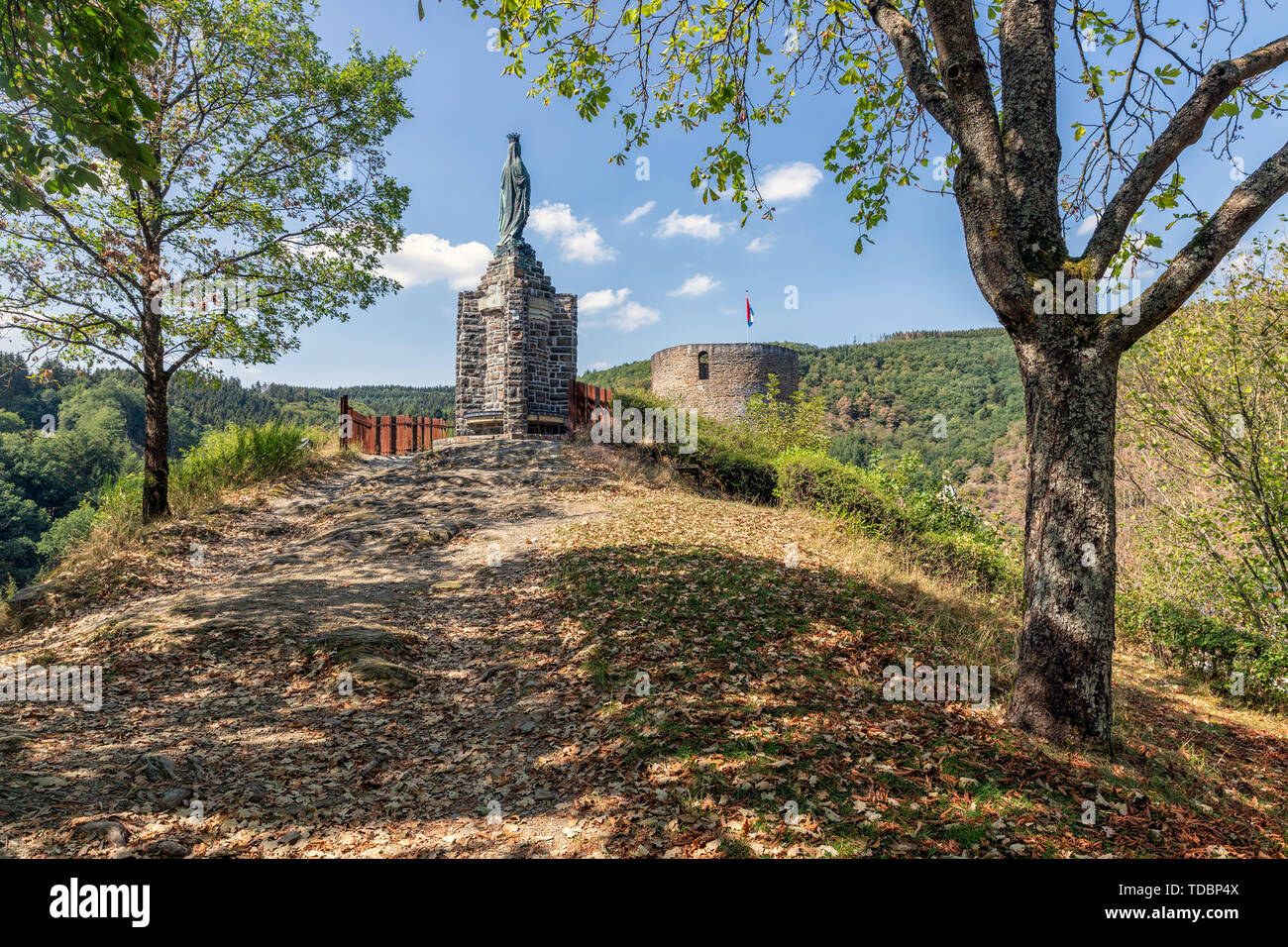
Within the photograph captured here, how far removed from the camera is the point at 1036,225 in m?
4.42

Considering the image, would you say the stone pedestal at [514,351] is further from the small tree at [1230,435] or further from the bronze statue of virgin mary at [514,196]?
the small tree at [1230,435]

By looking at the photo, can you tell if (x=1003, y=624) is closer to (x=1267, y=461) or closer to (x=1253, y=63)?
(x=1267, y=461)

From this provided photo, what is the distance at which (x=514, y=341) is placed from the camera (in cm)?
1781

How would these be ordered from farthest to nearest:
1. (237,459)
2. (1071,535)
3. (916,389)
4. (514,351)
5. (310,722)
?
(916,389), (514,351), (237,459), (310,722), (1071,535)

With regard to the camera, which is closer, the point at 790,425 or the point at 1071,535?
the point at 1071,535

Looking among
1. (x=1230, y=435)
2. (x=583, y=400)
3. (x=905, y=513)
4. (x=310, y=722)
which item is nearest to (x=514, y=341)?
(x=583, y=400)

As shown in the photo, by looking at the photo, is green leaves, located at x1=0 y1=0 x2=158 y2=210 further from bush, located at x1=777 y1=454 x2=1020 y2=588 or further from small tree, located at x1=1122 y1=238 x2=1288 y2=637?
small tree, located at x1=1122 y1=238 x2=1288 y2=637

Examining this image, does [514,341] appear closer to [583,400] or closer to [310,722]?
[583,400]

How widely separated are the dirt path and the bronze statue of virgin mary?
1227cm

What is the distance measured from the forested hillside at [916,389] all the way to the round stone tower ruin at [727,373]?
12303 millimetres

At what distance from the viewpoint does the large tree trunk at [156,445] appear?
1051 cm

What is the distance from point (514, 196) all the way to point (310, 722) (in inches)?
687

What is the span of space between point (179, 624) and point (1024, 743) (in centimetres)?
791

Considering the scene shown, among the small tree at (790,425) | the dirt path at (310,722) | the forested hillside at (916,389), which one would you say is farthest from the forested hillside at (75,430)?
the forested hillside at (916,389)
